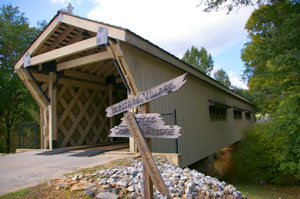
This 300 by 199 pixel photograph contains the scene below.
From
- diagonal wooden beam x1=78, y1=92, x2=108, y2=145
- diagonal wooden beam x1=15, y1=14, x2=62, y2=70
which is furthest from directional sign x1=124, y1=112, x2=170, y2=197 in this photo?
diagonal wooden beam x1=78, y1=92, x2=108, y2=145

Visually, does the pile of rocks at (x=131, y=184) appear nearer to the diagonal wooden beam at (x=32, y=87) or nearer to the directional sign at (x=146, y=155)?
the directional sign at (x=146, y=155)

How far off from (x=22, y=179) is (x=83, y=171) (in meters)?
1.02

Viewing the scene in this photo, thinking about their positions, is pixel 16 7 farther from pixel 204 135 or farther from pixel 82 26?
pixel 204 135

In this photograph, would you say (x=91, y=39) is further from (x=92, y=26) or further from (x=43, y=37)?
(x=43, y=37)

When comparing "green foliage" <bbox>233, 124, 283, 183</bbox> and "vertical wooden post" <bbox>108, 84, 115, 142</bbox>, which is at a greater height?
"vertical wooden post" <bbox>108, 84, 115, 142</bbox>

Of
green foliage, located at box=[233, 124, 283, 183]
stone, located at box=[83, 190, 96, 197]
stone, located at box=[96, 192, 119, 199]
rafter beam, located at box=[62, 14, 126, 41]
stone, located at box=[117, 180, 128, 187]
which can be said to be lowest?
green foliage, located at box=[233, 124, 283, 183]

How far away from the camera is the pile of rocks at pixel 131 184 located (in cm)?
322

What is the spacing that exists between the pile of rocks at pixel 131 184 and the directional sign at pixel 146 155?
982 millimetres

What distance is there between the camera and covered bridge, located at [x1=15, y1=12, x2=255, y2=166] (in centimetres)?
575

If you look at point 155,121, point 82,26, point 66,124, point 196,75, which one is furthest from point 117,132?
point 196,75

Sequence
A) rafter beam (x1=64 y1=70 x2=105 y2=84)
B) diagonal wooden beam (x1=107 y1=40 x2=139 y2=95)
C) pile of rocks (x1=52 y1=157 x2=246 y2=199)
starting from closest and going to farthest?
pile of rocks (x1=52 y1=157 x2=246 y2=199) → diagonal wooden beam (x1=107 y1=40 x2=139 y2=95) → rafter beam (x1=64 y1=70 x2=105 y2=84)

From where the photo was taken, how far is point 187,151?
8.19 metres

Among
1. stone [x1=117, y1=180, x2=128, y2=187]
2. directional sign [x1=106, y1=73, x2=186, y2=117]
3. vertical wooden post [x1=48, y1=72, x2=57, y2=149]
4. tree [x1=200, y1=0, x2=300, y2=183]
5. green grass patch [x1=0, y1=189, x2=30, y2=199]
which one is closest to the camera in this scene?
directional sign [x1=106, y1=73, x2=186, y2=117]

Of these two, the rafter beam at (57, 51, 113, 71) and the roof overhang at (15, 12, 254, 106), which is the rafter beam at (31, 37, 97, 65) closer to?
the roof overhang at (15, 12, 254, 106)
